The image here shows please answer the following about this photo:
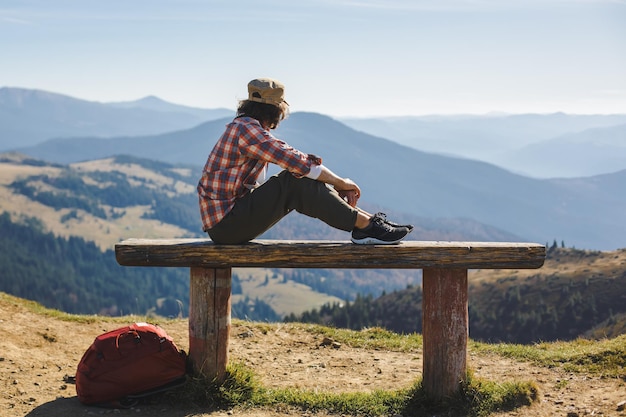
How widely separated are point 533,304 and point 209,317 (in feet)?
443

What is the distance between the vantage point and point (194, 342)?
10000 millimetres

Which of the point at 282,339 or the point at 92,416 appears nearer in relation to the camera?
the point at 92,416

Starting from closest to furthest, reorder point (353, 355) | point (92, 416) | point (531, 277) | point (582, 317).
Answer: point (92, 416)
point (353, 355)
point (582, 317)
point (531, 277)

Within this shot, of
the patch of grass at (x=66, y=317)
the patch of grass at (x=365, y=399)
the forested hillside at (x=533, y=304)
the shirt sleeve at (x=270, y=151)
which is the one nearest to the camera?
the shirt sleeve at (x=270, y=151)

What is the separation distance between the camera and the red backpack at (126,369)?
9.48 meters

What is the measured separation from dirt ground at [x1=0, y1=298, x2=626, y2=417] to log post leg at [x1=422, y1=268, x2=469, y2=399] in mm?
1005

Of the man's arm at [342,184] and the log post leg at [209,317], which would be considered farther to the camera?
the log post leg at [209,317]

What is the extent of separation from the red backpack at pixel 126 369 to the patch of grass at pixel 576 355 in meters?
6.88

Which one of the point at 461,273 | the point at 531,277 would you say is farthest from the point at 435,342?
the point at 531,277

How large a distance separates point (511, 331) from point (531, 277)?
26.1 metres

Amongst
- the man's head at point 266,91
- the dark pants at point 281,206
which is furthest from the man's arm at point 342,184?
the man's head at point 266,91

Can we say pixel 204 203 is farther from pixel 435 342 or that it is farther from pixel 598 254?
pixel 598 254

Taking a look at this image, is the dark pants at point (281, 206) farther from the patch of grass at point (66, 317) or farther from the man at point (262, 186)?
the patch of grass at point (66, 317)

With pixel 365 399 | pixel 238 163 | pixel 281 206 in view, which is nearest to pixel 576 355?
pixel 365 399
